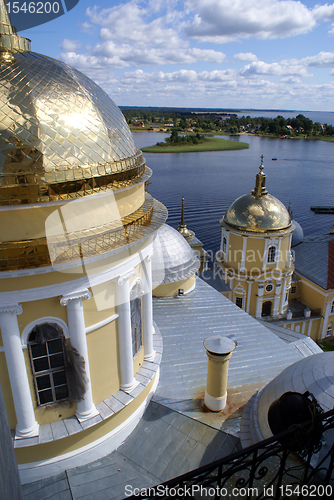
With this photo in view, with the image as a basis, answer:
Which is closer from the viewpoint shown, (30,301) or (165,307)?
(30,301)

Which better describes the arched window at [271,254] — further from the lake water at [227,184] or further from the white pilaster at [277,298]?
the lake water at [227,184]

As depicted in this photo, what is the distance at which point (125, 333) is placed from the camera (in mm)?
6164

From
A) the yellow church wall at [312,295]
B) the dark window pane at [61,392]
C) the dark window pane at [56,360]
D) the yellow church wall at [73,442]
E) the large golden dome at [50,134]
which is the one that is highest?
the large golden dome at [50,134]

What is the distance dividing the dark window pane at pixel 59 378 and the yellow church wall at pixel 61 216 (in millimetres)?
2280

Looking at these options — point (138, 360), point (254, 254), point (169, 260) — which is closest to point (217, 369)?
point (138, 360)

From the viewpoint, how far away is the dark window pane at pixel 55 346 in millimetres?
5345

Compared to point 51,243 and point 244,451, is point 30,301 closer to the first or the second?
point 51,243

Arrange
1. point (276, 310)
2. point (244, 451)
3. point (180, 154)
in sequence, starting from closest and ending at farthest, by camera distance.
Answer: point (244, 451) → point (276, 310) → point (180, 154)

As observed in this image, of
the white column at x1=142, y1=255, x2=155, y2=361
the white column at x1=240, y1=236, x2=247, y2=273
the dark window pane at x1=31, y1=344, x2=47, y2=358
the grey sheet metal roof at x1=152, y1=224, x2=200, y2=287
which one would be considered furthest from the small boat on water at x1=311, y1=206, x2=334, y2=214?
the dark window pane at x1=31, y1=344, x2=47, y2=358

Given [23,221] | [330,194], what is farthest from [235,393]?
[330,194]

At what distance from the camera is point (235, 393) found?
8000mm

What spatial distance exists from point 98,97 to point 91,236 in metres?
2.37

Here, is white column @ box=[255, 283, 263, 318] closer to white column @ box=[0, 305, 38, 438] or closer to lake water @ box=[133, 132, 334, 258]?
lake water @ box=[133, 132, 334, 258]

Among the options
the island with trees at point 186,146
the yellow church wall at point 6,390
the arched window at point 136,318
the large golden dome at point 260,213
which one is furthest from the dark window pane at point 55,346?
the island with trees at point 186,146
